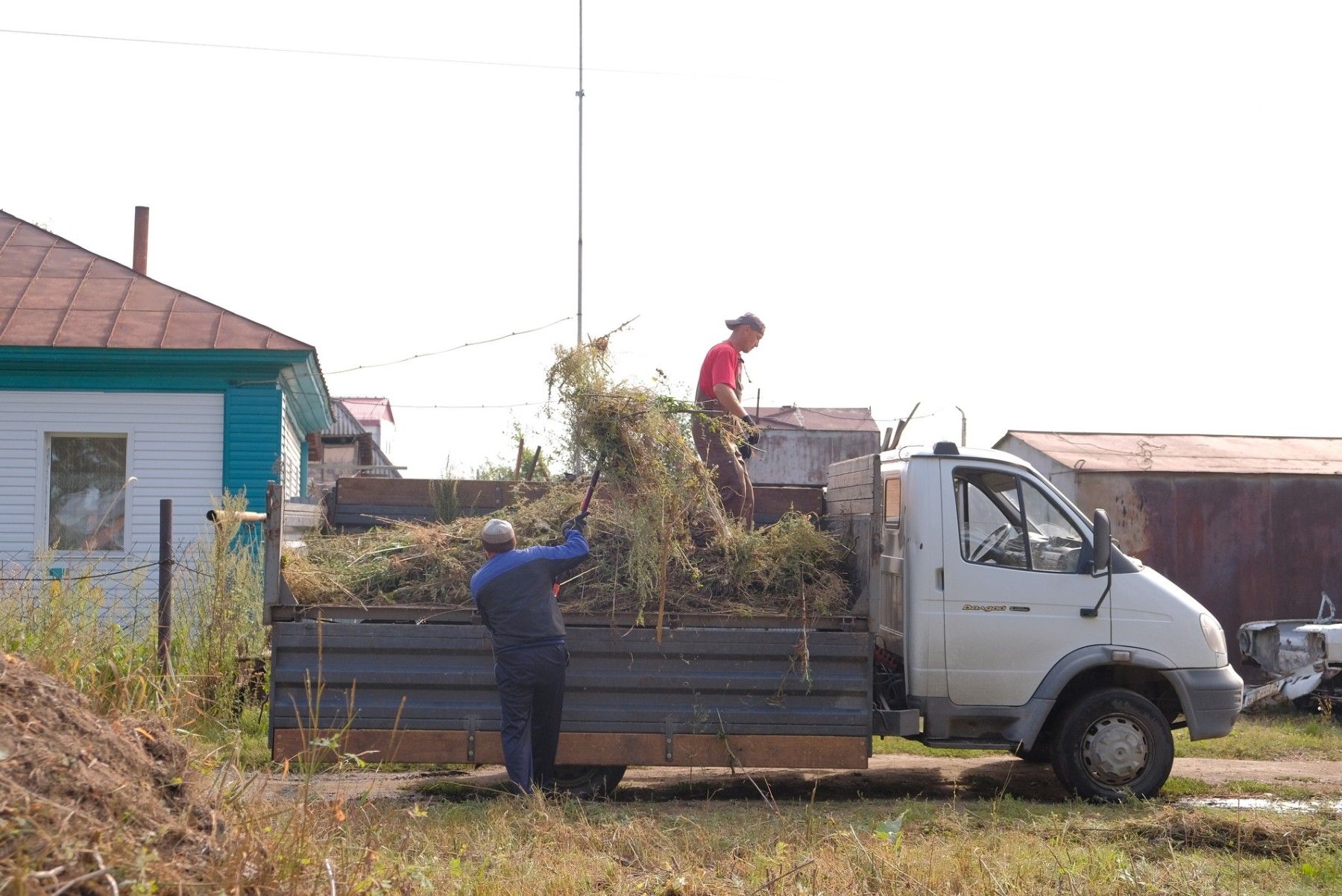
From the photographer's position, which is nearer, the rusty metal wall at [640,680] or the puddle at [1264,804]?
the rusty metal wall at [640,680]

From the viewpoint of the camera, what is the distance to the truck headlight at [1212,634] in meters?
8.09

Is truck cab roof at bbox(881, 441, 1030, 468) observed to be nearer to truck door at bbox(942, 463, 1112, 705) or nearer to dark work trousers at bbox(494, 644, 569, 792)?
truck door at bbox(942, 463, 1112, 705)

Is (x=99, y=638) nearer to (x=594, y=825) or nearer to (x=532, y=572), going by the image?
(x=532, y=572)

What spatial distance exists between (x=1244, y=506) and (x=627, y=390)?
10021 mm


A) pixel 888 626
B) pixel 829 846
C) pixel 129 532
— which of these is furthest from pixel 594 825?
pixel 129 532

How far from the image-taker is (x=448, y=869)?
16.6 ft

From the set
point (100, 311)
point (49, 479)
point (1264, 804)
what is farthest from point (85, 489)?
point (1264, 804)

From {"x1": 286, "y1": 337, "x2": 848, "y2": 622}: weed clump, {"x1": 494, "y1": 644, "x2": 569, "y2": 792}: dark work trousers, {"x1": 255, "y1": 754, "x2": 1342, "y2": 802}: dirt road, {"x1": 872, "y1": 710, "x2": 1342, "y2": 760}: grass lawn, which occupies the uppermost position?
{"x1": 286, "y1": 337, "x2": 848, "y2": 622}: weed clump

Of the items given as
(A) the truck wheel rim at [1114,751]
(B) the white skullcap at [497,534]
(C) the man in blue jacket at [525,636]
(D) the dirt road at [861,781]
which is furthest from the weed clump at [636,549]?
(A) the truck wheel rim at [1114,751]

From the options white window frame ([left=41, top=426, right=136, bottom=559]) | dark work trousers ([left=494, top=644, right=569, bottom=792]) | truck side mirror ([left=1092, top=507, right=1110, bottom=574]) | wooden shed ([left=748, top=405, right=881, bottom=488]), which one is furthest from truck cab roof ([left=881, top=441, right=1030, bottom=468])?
wooden shed ([left=748, top=405, right=881, bottom=488])

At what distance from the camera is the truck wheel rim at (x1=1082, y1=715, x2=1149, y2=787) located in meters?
7.95

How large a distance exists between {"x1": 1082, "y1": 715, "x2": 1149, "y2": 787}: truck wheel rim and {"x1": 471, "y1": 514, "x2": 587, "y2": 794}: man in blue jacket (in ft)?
11.3

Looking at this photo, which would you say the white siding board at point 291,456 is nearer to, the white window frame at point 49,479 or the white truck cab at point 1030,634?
the white window frame at point 49,479

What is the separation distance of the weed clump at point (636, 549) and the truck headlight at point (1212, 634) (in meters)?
2.43
